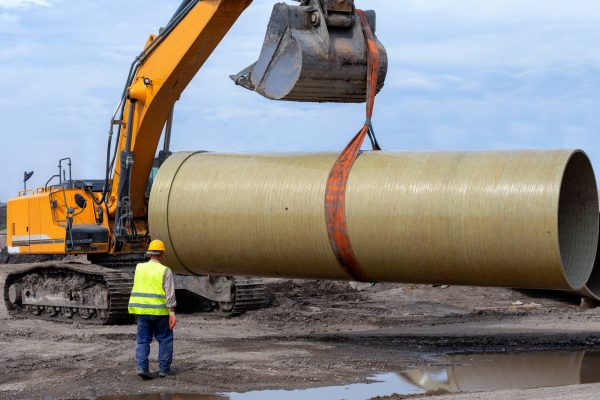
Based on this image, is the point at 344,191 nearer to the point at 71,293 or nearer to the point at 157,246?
the point at 157,246

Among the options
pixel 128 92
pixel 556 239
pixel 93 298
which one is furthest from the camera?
pixel 93 298

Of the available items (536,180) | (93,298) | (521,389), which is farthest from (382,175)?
(93,298)

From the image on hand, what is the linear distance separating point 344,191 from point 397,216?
2.03 ft

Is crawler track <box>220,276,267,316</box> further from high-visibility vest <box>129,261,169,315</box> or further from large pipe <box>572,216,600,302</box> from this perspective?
high-visibility vest <box>129,261,169,315</box>

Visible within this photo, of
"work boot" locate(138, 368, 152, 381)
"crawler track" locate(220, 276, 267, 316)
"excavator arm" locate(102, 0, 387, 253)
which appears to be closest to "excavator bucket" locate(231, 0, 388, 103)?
"excavator arm" locate(102, 0, 387, 253)

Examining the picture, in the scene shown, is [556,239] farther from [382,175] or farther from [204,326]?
[204,326]

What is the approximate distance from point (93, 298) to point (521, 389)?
874 cm

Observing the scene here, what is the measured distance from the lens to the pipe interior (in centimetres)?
970

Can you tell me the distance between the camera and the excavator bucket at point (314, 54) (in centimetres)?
1013

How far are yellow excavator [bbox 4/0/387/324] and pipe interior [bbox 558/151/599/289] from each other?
228cm

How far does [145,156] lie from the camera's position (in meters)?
15.2

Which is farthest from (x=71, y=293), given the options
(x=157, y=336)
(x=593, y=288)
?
(x=593, y=288)

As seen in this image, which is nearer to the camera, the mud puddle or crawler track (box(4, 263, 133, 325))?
the mud puddle

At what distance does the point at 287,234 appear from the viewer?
10086 millimetres
